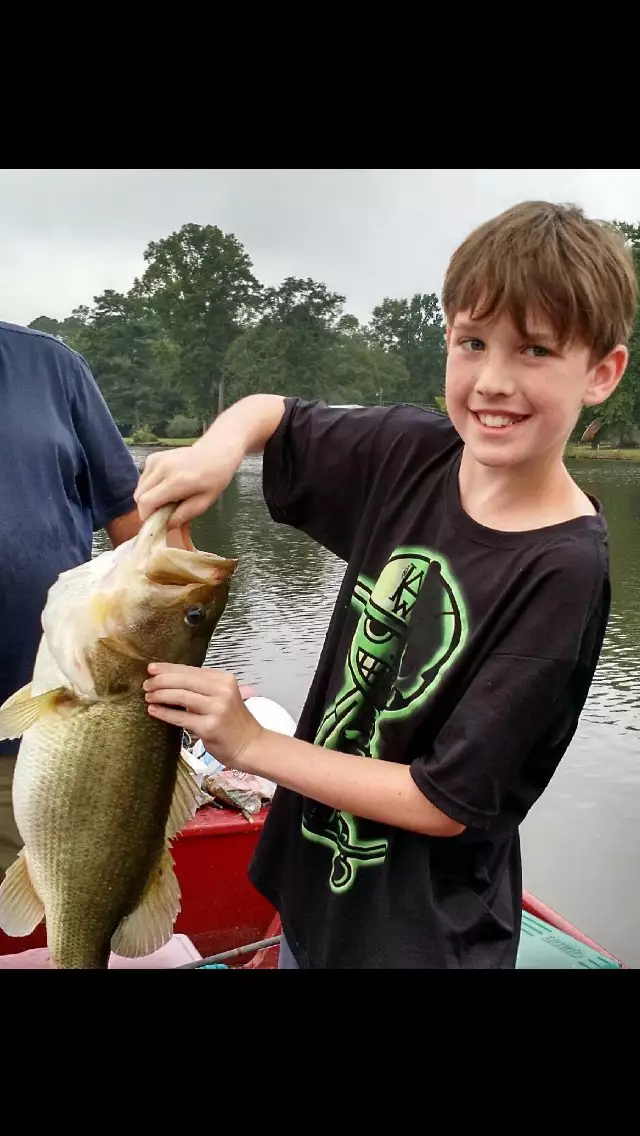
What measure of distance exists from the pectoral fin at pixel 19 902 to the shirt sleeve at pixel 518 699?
0.74 meters

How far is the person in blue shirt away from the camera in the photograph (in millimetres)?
1754

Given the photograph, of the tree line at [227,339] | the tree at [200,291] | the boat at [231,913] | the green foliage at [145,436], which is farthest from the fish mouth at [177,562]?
the tree at [200,291]

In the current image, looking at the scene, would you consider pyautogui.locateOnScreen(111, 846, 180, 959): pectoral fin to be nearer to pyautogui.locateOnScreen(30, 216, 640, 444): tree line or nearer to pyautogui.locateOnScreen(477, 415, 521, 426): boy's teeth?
pyautogui.locateOnScreen(477, 415, 521, 426): boy's teeth

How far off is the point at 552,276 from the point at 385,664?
0.67 metres

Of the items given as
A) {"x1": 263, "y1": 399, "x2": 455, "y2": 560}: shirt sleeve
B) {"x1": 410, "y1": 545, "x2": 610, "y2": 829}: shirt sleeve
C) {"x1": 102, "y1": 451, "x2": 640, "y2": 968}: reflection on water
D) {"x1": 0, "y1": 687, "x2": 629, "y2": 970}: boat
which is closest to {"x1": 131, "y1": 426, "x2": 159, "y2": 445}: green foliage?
{"x1": 102, "y1": 451, "x2": 640, "y2": 968}: reflection on water

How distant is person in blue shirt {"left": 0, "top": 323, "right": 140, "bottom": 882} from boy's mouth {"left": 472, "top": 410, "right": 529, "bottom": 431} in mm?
998

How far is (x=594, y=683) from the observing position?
23.6ft

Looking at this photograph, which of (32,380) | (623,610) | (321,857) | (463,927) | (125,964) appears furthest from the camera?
(623,610)

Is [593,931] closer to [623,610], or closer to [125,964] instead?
[125,964]

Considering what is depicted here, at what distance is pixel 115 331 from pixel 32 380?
11.9 meters

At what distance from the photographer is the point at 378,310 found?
42.3 feet
